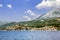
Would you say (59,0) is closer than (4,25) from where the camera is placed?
Yes

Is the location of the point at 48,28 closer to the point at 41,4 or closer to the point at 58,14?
the point at 41,4

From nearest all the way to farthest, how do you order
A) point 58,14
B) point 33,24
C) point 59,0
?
1. point 59,0
2. point 33,24
3. point 58,14

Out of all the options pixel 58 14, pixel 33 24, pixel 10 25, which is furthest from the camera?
pixel 58 14

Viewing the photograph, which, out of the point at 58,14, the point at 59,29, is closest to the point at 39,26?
the point at 59,29

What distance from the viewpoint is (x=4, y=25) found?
6266cm

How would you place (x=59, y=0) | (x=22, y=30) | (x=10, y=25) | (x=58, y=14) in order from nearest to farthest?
(x=59, y=0) < (x=10, y=25) < (x=22, y=30) < (x=58, y=14)

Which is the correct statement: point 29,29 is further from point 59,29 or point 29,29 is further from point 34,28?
point 59,29

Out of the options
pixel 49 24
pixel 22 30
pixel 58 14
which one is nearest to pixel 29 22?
pixel 49 24

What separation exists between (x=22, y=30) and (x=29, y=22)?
10.6 meters

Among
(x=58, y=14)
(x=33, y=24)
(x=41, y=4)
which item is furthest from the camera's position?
(x=58, y=14)

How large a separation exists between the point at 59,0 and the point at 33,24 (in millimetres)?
14433

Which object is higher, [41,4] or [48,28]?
[41,4]

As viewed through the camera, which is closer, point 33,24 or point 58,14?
point 33,24

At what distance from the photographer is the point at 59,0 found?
167 ft
